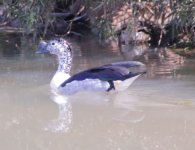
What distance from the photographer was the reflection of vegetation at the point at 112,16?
1197 centimetres

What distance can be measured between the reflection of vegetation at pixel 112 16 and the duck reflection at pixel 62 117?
403cm

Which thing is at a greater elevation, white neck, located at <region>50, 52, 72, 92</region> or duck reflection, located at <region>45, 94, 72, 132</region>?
white neck, located at <region>50, 52, 72, 92</region>

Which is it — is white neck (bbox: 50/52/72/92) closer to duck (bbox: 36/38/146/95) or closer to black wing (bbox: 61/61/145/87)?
duck (bbox: 36/38/146/95)

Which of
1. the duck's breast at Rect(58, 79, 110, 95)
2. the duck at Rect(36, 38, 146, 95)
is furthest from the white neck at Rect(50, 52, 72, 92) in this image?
the duck's breast at Rect(58, 79, 110, 95)

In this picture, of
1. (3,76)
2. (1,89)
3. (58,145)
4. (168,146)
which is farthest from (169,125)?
(3,76)

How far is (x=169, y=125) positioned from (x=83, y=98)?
209 cm

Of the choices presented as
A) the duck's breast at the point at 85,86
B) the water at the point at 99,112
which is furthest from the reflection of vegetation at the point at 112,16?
the duck's breast at the point at 85,86

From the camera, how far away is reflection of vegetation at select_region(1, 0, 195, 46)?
12.0 meters

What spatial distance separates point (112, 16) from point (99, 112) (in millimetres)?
7906

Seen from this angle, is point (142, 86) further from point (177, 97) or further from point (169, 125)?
point (169, 125)

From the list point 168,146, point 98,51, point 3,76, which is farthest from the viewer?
point 98,51

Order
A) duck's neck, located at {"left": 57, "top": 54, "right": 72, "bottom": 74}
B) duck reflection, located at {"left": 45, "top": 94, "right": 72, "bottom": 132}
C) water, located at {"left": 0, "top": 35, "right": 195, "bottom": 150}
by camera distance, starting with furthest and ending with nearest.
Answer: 1. duck's neck, located at {"left": 57, "top": 54, "right": 72, "bottom": 74}
2. duck reflection, located at {"left": 45, "top": 94, "right": 72, "bottom": 132}
3. water, located at {"left": 0, "top": 35, "right": 195, "bottom": 150}

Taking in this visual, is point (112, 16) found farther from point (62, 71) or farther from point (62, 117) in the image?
point (62, 117)

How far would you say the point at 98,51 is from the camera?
1364 cm
